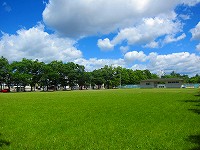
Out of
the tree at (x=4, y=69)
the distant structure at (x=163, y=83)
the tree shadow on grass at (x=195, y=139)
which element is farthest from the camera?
the distant structure at (x=163, y=83)

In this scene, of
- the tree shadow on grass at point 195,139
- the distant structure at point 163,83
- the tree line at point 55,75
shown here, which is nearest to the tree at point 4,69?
the tree line at point 55,75

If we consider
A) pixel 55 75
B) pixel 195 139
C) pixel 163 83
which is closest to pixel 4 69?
pixel 55 75

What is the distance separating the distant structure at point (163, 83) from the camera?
371ft

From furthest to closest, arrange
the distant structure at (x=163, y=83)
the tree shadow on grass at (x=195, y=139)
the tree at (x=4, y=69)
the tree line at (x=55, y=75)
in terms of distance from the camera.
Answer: the distant structure at (x=163, y=83) → the tree line at (x=55, y=75) → the tree at (x=4, y=69) → the tree shadow on grass at (x=195, y=139)

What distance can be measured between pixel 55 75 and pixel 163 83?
184 feet

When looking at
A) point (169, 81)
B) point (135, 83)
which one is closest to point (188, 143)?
point (169, 81)

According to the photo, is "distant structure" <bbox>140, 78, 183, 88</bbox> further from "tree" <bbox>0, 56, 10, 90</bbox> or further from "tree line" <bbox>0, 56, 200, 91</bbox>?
"tree" <bbox>0, 56, 10, 90</bbox>

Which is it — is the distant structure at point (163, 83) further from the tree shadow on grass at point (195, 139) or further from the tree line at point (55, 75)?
the tree shadow on grass at point (195, 139)

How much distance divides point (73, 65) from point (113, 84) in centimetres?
2952

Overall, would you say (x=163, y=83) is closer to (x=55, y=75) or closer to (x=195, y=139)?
(x=55, y=75)

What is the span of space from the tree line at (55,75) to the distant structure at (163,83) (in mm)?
16142

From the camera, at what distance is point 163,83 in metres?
126

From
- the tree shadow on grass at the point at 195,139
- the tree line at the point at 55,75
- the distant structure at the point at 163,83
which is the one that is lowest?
the tree shadow on grass at the point at 195,139

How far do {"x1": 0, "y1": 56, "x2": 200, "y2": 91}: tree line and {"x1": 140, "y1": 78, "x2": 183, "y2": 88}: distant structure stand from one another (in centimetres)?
1614
